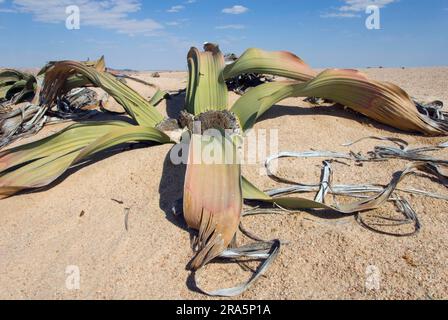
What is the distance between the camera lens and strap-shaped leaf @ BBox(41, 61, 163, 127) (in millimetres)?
2129

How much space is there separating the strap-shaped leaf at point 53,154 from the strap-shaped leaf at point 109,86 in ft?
0.86

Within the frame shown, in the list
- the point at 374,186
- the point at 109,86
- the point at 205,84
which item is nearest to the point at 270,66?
the point at 205,84

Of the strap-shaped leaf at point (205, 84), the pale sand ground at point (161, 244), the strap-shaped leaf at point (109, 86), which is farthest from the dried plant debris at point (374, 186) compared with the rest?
the strap-shaped leaf at point (109, 86)

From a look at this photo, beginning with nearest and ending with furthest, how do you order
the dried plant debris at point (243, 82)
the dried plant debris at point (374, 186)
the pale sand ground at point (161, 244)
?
1. the pale sand ground at point (161, 244)
2. the dried plant debris at point (374, 186)
3. the dried plant debris at point (243, 82)

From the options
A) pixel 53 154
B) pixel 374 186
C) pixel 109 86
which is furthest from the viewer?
pixel 109 86

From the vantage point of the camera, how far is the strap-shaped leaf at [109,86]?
2129 mm

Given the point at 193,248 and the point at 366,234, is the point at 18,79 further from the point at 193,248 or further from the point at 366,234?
the point at 366,234

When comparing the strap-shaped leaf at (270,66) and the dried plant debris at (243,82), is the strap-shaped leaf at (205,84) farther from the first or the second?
the dried plant debris at (243,82)

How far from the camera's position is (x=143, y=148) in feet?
6.68

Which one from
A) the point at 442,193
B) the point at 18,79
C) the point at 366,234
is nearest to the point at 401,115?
the point at 442,193

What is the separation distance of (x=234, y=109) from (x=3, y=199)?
1.18 meters

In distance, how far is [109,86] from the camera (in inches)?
84.5

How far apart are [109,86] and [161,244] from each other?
107 centimetres

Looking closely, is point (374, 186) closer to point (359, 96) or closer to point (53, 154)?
point (359, 96)
